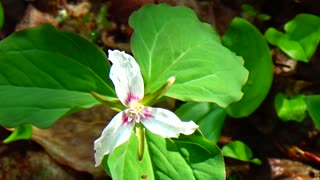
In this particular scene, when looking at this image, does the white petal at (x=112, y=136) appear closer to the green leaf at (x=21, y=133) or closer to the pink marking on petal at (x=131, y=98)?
the pink marking on petal at (x=131, y=98)

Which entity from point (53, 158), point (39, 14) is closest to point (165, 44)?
point (53, 158)

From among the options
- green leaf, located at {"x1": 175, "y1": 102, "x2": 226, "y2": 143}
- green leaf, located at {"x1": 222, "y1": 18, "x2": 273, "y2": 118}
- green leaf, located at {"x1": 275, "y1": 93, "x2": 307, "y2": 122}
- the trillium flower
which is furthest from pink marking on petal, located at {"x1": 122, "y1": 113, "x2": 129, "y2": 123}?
green leaf, located at {"x1": 275, "y1": 93, "x2": 307, "y2": 122}

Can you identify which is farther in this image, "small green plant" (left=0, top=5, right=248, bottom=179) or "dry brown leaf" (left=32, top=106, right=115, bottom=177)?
"dry brown leaf" (left=32, top=106, right=115, bottom=177)

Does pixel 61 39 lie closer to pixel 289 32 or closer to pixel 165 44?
pixel 165 44

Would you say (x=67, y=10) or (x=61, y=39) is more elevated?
(x=61, y=39)

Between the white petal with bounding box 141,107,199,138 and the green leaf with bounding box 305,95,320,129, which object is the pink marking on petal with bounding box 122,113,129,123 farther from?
the green leaf with bounding box 305,95,320,129

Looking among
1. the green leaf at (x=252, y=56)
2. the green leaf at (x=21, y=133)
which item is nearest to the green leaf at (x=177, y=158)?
the green leaf at (x=252, y=56)

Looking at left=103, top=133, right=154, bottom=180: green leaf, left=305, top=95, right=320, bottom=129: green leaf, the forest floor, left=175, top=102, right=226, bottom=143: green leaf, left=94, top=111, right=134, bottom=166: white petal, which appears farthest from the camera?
the forest floor
